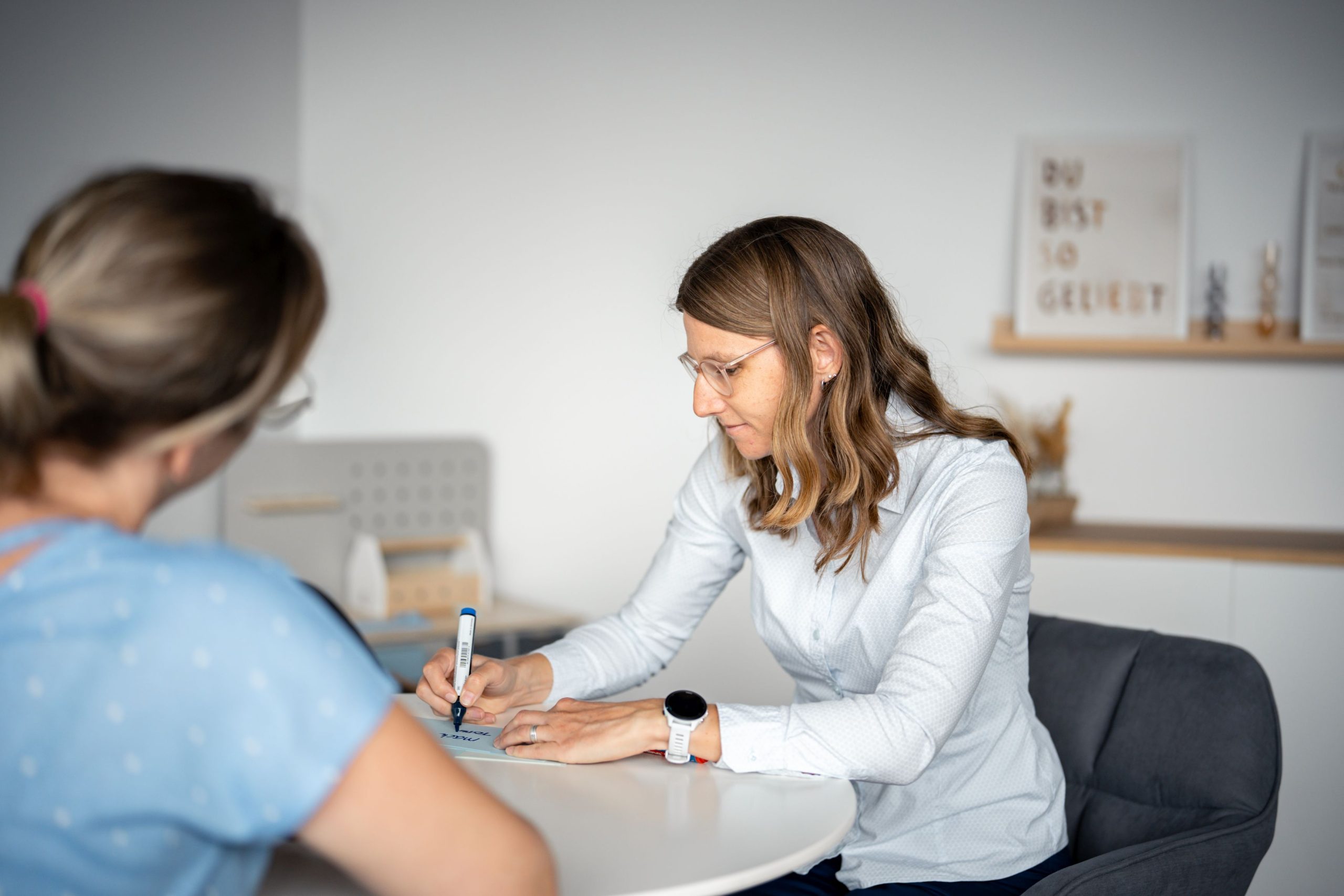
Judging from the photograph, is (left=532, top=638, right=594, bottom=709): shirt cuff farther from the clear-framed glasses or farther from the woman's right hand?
the clear-framed glasses

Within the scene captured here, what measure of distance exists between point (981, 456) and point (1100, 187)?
6.73 ft

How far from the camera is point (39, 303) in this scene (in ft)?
2.62

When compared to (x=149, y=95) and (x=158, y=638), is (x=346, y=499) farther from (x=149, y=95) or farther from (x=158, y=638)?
(x=158, y=638)

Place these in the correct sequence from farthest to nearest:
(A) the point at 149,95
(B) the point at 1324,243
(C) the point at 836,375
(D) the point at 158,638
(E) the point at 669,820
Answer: (A) the point at 149,95, (B) the point at 1324,243, (C) the point at 836,375, (E) the point at 669,820, (D) the point at 158,638

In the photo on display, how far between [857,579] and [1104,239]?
2051mm

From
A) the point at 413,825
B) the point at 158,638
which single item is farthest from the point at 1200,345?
the point at 158,638

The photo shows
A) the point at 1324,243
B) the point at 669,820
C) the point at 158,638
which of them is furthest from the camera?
the point at 1324,243

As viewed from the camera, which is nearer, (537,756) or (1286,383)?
(537,756)

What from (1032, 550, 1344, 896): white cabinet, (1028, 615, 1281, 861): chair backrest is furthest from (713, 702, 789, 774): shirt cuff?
(1032, 550, 1344, 896): white cabinet

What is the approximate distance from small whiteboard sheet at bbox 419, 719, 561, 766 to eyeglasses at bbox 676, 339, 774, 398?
57cm

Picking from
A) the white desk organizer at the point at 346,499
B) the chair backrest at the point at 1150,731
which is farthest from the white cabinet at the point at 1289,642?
the white desk organizer at the point at 346,499

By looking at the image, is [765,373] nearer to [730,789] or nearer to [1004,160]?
[730,789]

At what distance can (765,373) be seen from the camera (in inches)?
64.1

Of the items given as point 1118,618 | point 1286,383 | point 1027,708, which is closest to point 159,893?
point 1027,708
